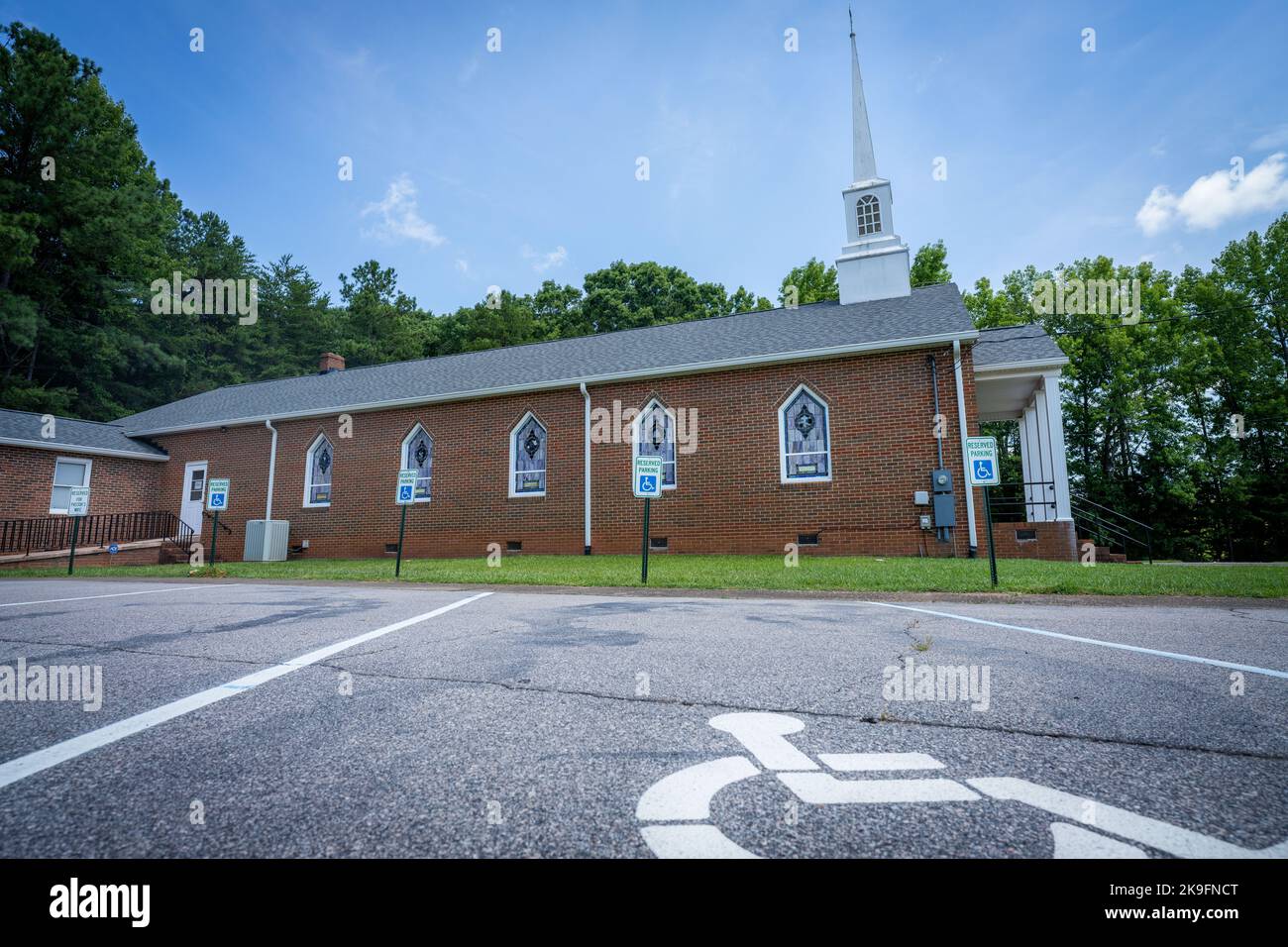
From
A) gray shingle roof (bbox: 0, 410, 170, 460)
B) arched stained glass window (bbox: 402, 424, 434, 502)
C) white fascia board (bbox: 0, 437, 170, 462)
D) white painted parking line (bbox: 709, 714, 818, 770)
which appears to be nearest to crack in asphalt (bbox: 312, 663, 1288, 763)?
white painted parking line (bbox: 709, 714, 818, 770)

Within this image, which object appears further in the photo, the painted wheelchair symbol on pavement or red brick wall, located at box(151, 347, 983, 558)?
red brick wall, located at box(151, 347, 983, 558)

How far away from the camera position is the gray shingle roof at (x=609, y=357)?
571 inches

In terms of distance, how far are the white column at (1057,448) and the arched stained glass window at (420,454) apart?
677 inches

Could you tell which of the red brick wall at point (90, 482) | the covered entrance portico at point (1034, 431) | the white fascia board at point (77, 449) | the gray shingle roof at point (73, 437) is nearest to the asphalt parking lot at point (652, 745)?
the covered entrance portico at point (1034, 431)

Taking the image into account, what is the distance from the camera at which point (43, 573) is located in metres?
14.9

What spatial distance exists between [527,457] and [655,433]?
4.09 m

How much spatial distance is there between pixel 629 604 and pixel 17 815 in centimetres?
544

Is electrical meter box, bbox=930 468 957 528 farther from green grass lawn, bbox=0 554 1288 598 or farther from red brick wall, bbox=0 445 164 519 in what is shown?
red brick wall, bbox=0 445 164 519

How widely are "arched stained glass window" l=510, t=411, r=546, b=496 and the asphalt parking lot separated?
11.8m

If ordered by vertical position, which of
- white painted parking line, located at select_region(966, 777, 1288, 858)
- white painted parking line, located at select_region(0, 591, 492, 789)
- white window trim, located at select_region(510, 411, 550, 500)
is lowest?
white painted parking line, located at select_region(0, 591, 492, 789)

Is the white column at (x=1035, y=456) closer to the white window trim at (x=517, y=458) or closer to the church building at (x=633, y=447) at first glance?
the church building at (x=633, y=447)

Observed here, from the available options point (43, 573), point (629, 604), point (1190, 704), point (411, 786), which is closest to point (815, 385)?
point (629, 604)

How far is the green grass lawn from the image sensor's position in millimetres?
7527

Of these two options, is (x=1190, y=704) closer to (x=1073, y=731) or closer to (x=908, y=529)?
(x=1073, y=731)
